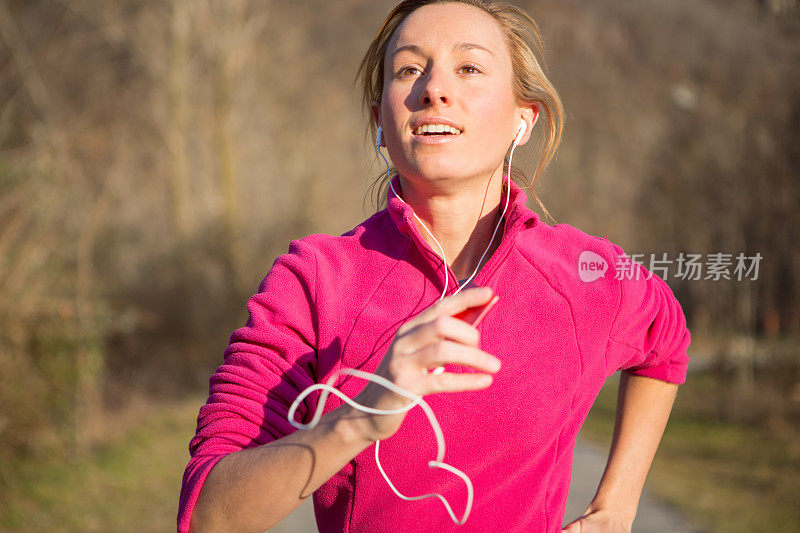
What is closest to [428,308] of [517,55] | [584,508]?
[517,55]

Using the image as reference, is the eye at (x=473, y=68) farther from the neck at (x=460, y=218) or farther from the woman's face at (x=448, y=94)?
the neck at (x=460, y=218)

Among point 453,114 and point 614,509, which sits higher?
point 453,114

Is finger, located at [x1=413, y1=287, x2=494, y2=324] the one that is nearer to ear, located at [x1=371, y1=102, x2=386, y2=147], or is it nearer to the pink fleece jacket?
the pink fleece jacket

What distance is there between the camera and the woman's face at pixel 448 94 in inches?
68.9

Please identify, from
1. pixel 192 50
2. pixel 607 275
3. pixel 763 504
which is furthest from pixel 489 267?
pixel 192 50

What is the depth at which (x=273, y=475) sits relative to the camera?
1405mm

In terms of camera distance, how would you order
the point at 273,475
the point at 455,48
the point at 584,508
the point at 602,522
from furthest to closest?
1. the point at 584,508
2. the point at 602,522
3. the point at 455,48
4. the point at 273,475

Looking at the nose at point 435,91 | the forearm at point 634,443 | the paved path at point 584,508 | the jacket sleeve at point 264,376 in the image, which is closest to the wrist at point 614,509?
the forearm at point 634,443

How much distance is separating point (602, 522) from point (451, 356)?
117cm

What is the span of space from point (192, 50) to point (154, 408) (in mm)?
7658

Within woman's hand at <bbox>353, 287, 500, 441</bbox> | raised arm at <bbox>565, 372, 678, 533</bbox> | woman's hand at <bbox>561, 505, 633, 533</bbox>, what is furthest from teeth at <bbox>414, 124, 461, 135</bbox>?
woman's hand at <bbox>561, 505, 633, 533</bbox>

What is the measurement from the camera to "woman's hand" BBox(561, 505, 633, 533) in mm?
2121

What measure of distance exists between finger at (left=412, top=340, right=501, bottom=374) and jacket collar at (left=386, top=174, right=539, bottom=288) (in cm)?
53

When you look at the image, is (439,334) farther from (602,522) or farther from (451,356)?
(602,522)
